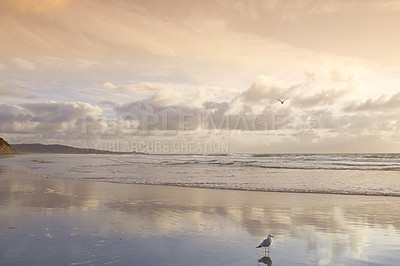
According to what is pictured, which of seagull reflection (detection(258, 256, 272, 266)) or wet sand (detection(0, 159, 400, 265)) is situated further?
wet sand (detection(0, 159, 400, 265))

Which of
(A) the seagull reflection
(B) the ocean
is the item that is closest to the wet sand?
(A) the seagull reflection

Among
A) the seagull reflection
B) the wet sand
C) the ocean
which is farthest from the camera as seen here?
the ocean

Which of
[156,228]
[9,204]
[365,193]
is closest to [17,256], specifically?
[156,228]

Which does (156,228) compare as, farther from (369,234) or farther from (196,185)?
(196,185)

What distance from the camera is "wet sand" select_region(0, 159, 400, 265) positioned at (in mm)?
7324

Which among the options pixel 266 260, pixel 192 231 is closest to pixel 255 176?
pixel 192 231

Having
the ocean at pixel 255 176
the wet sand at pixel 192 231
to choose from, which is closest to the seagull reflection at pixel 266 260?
the wet sand at pixel 192 231

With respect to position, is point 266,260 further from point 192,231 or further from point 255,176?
point 255,176

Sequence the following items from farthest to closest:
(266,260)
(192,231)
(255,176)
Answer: (255,176)
(192,231)
(266,260)

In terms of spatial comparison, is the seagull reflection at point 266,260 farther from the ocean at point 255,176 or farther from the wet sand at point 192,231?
the ocean at point 255,176

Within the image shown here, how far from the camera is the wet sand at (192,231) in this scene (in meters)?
7.32

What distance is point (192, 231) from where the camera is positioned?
9.71 m

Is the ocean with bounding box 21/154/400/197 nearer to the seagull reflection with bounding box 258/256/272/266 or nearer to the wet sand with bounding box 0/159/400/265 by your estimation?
the wet sand with bounding box 0/159/400/265

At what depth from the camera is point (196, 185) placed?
76.5 ft
